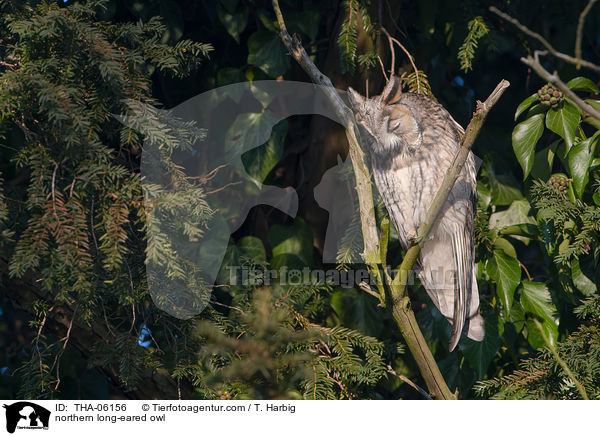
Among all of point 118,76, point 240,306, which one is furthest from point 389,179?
point 118,76

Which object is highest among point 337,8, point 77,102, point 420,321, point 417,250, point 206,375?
point 337,8

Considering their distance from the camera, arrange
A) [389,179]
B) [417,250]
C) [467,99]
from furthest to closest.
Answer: [467,99] → [389,179] → [417,250]

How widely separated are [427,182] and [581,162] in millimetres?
413

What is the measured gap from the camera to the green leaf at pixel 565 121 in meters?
1.26

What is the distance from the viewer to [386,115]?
1420mm

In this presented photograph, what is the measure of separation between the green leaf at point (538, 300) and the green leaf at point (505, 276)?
0.17ft

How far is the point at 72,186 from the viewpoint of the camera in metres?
0.99

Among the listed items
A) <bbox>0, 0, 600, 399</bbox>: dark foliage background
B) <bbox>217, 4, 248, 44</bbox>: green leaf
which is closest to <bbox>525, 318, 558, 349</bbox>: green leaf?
<bbox>0, 0, 600, 399</bbox>: dark foliage background

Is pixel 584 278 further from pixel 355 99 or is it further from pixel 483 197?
pixel 355 99

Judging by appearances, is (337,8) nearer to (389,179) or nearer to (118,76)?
(389,179)

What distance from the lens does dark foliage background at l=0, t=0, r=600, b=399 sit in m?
1.00

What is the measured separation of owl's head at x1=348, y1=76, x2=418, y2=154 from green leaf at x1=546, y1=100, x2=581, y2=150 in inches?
13.4

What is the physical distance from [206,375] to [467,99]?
134cm
